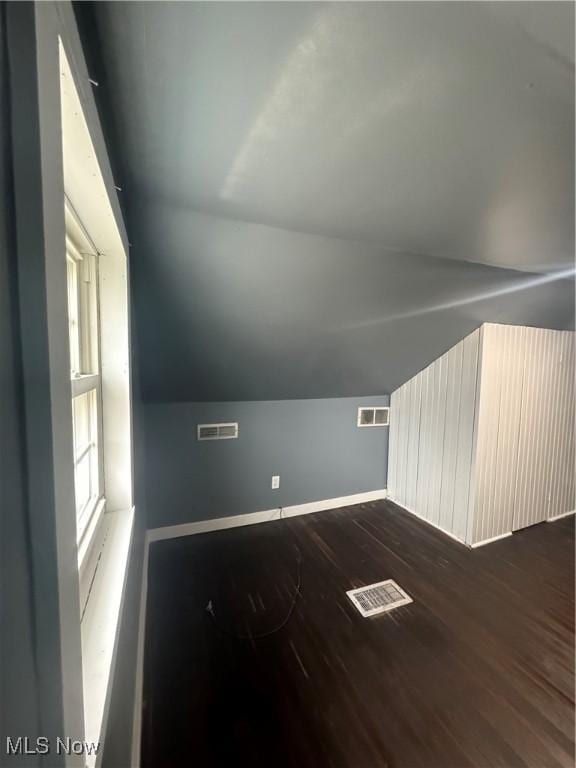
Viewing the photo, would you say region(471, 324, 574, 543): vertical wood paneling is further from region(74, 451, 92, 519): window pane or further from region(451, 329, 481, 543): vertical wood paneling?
region(74, 451, 92, 519): window pane

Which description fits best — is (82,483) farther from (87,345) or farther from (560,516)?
(560,516)

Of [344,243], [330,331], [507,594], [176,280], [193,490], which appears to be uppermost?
[344,243]

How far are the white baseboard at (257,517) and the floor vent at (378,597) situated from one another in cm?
106

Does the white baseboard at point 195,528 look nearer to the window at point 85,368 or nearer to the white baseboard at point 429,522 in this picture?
the white baseboard at point 429,522

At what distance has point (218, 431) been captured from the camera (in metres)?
2.71

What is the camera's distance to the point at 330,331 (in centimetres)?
214

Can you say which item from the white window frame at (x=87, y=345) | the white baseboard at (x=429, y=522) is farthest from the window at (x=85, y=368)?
the white baseboard at (x=429, y=522)

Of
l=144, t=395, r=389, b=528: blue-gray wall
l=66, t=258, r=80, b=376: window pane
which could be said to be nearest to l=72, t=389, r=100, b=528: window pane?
l=66, t=258, r=80, b=376: window pane

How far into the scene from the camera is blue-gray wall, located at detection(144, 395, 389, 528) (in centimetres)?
255

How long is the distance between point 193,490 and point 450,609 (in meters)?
2.01

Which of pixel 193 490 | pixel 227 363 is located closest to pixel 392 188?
pixel 227 363

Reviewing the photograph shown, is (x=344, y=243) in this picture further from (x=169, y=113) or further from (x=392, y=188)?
(x=169, y=113)

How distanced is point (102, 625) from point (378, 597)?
70.3 inches

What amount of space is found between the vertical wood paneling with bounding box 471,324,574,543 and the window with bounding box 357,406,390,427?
1.03 meters
